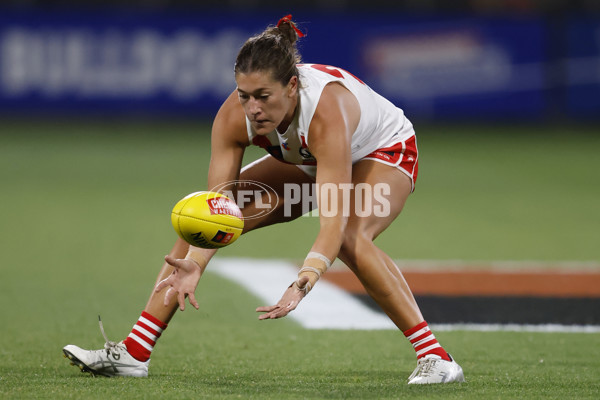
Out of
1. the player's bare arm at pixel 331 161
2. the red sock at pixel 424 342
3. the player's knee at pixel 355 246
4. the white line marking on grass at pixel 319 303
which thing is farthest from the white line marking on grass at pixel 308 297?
the player's bare arm at pixel 331 161

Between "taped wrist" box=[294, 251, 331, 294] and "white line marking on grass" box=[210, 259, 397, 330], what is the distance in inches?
83.5

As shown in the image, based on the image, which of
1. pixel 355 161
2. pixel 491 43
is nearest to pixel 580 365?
pixel 355 161

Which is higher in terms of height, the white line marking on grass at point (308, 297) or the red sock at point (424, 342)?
the red sock at point (424, 342)

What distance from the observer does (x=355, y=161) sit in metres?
5.25

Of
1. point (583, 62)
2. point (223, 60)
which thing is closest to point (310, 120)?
point (223, 60)

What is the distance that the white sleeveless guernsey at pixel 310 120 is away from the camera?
4887 millimetres

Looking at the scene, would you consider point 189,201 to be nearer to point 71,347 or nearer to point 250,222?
point 250,222

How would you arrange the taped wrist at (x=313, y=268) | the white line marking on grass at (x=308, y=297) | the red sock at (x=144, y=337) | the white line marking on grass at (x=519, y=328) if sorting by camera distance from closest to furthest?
the taped wrist at (x=313, y=268)
the red sock at (x=144, y=337)
the white line marking on grass at (x=519, y=328)
the white line marking on grass at (x=308, y=297)

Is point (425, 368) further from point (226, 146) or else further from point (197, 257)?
point (226, 146)

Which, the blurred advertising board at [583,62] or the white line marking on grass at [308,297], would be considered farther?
the blurred advertising board at [583,62]

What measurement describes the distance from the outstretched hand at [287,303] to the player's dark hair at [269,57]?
1.02 metres

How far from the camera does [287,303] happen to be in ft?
14.2

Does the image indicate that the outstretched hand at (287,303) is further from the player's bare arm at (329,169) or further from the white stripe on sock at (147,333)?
the white stripe on sock at (147,333)

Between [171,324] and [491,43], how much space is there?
13.9 meters
